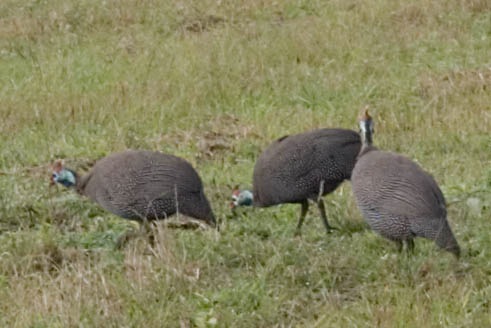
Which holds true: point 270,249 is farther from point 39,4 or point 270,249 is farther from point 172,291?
point 39,4

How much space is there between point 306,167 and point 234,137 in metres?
2.19

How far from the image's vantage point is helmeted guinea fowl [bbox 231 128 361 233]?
21.0ft

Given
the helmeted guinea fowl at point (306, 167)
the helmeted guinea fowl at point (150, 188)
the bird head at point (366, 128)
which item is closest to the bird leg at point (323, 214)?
the helmeted guinea fowl at point (306, 167)

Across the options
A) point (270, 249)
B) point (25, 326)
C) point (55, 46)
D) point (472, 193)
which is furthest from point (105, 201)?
point (55, 46)

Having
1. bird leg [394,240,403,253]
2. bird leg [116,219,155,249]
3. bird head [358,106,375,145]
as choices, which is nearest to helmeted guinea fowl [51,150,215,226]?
bird leg [116,219,155,249]

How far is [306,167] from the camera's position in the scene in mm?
6441

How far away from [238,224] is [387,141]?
234cm

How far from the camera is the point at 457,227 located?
5.98m

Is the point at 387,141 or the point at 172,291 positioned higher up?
the point at 172,291

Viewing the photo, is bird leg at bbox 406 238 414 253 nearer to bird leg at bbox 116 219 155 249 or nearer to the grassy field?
the grassy field

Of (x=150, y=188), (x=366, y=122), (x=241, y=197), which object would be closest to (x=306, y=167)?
(x=241, y=197)

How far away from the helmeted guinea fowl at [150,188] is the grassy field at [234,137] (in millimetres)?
163

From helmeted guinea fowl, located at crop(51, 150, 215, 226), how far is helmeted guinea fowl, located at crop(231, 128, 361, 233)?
52 cm

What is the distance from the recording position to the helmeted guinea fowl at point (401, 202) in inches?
204
